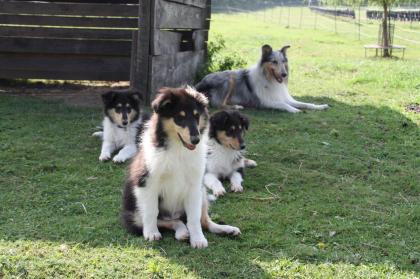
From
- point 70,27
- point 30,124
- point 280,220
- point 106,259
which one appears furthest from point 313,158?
point 70,27

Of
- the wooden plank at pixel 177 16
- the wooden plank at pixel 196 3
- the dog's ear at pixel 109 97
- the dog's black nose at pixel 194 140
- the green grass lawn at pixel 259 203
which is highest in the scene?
the wooden plank at pixel 196 3

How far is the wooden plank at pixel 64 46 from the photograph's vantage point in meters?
11.1

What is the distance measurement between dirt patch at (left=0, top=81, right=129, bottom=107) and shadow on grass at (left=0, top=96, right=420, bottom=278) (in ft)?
4.04

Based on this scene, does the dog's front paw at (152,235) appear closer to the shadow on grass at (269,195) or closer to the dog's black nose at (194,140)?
the shadow on grass at (269,195)

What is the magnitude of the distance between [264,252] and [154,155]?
3.93 feet

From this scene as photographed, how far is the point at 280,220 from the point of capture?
4.98 metres

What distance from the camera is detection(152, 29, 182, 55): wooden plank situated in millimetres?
9047

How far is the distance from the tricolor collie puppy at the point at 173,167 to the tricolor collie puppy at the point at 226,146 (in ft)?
5.64

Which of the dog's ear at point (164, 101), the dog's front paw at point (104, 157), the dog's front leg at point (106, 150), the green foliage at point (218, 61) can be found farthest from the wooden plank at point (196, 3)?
the dog's ear at point (164, 101)

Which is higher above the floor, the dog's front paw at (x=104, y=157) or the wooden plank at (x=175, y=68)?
the wooden plank at (x=175, y=68)

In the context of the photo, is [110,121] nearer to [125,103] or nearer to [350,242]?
[125,103]

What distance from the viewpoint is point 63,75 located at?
11.3m

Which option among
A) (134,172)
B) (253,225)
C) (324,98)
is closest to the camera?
(134,172)

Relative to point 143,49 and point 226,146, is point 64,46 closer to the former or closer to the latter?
point 143,49
